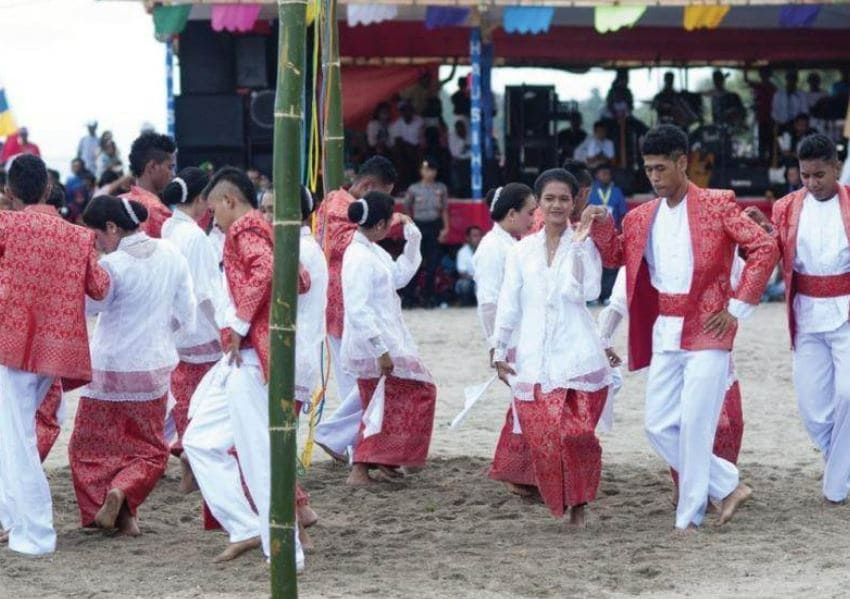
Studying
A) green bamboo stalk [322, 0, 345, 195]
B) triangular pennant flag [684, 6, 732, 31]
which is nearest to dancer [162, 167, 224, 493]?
green bamboo stalk [322, 0, 345, 195]

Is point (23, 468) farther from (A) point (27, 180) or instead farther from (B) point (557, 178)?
(B) point (557, 178)

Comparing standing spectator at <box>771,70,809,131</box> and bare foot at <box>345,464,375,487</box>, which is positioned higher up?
standing spectator at <box>771,70,809,131</box>

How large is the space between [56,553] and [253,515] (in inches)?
38.1

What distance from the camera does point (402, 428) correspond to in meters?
9.13

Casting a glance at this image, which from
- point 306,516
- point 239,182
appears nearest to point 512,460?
point 306,516

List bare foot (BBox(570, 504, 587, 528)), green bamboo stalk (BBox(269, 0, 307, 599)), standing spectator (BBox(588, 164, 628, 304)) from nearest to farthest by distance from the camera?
green bamboo stalk (BBox(269, 0, 307, 599)) → bare foot (BBox(570, 504, 587, 528)) → standing spectator (BBox(588, 164, 628, 304))

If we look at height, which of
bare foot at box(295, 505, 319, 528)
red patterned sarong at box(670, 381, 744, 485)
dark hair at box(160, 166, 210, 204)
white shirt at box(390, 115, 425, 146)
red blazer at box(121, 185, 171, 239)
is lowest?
bare foot at box(295, 505, 319, 528)

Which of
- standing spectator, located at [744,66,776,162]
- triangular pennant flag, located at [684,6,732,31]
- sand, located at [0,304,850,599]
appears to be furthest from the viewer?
standing spectator, located at [744,66,776,162]

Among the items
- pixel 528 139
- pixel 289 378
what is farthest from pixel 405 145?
pixel 289 378

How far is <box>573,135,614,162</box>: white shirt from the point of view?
2075cm

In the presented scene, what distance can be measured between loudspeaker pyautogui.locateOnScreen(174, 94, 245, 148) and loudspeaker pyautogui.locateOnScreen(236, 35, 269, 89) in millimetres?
418

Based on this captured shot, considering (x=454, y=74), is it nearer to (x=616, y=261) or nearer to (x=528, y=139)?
(x=528, y=139)

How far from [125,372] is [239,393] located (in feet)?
3.40

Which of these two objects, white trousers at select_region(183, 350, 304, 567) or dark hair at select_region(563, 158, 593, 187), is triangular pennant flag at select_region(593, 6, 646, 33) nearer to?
dark hair at select_region(563, 158, 593, 187)
